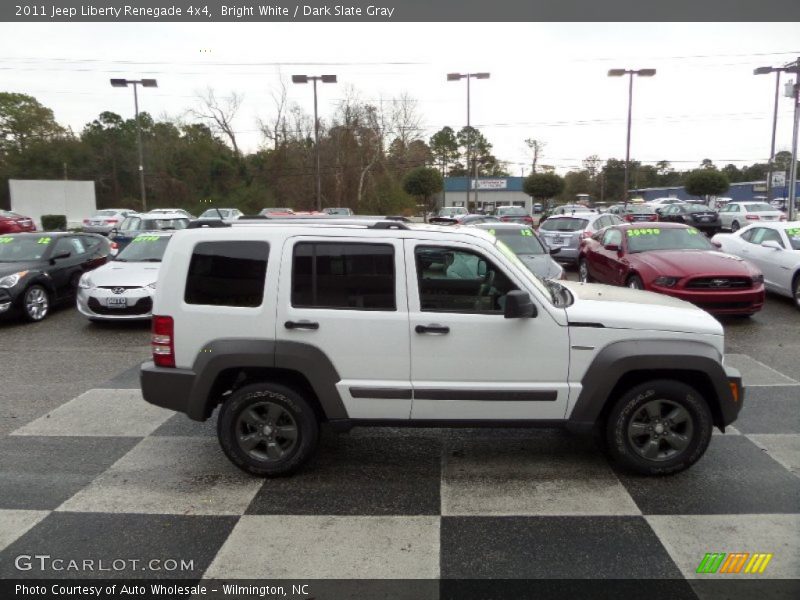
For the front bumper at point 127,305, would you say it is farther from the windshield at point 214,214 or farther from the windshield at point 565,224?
the windshield at point 565,224

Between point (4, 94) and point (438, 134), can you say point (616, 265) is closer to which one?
point (4, 94)

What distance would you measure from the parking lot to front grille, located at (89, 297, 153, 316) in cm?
377

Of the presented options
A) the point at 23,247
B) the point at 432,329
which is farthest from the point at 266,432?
the point at 23,247

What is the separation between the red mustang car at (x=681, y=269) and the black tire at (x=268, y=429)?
696 centimetres

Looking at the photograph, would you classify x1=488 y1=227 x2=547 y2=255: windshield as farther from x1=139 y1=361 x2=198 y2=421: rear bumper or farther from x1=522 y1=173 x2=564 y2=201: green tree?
x1=522 y1=173 x2=564 y2=201: green tree

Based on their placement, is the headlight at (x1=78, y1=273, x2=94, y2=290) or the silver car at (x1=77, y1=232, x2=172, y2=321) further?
the headlight at (x1=78, y1=273, x2=94, y2=290)

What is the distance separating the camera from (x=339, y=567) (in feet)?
11.4

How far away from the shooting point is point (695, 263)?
9.77 metres

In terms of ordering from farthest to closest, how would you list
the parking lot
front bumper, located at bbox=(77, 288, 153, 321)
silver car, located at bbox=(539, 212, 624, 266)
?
silver car, located at bbox=(539, 212, 624, 266) → front bumper, located at bbox=(77, 288, 153, 321) → the parking lot

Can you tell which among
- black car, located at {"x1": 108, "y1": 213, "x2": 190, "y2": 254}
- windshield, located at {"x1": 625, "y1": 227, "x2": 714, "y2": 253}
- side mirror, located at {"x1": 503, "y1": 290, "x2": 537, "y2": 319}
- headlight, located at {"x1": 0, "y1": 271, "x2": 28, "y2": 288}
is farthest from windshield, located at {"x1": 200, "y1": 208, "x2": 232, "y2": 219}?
windshield, located at {"x1": 625, "y1": 227, "x2": 714, "y2": 253}

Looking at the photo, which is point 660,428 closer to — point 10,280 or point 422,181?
point 10,280

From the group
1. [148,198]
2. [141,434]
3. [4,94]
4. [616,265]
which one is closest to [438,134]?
[148,198]

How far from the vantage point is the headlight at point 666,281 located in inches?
373

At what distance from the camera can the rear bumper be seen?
4434 millimetres
